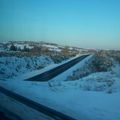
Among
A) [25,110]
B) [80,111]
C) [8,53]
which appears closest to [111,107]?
[80,111]

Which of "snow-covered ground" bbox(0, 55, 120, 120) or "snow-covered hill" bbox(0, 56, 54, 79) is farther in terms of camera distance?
"snow-covered hill" bbox(0, 56, 54, 79)

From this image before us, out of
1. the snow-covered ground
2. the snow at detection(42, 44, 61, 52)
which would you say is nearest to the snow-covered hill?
the snow at detection(42, 44, 61, 52)

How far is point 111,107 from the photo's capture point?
11422mm

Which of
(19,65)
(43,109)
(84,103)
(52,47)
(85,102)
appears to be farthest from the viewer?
(52,47)

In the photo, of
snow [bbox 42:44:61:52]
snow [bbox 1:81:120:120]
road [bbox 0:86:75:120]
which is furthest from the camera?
snow [bbox 42:44:61:52]

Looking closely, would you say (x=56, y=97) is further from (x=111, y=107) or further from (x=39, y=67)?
(x=39, y=67)

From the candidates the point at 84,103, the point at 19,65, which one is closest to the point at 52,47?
the point at 19,65

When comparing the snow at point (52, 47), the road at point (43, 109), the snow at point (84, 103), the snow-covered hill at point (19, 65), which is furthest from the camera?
the snow at point (52, 47)

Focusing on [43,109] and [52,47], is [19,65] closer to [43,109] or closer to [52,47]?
[52,47]

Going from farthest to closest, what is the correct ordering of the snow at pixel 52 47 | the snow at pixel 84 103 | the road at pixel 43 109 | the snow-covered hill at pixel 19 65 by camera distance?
the snow at pixel 52 47 → the snow-covered hill at pixel 19 65 → the snow at pixel 84 103 → the road at pixel 43 109

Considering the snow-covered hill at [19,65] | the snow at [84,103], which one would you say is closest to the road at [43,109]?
the snow at [84,103]

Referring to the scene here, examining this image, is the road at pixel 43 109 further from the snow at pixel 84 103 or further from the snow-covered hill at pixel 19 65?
the snow-covered hill at pixel 19 65

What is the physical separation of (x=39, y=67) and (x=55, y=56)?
5.91 metres

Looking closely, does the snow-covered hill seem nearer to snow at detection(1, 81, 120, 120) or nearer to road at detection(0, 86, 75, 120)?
snow at detection(1, 81, 120, 120)
